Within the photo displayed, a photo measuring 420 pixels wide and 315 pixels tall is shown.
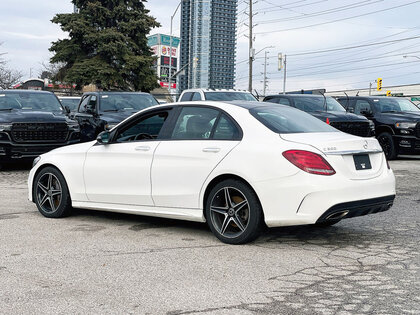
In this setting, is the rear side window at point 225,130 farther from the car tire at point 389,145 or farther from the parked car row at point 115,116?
the car tire at point 389,145

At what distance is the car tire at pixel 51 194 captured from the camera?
285 inches

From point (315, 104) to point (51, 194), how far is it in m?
10.2

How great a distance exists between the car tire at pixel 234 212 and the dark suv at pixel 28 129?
7728 millimetres

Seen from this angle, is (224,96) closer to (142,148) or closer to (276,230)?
(142,148)

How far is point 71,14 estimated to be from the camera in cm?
5012

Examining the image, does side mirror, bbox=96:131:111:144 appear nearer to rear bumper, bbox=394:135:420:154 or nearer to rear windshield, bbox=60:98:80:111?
rear bumper, bbox=394:135:420:154

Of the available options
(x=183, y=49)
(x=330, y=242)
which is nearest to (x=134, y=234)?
(x=330, y=242)

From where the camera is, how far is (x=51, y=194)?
7.38m

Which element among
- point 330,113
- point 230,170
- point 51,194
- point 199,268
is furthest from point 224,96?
point 199,268

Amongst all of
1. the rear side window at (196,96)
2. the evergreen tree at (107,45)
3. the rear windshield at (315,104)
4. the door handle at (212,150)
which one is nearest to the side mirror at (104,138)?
the door handle at (212,150)

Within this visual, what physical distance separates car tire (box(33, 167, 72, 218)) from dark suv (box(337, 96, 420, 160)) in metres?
11.5

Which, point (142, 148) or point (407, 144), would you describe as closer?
point (142, 148)

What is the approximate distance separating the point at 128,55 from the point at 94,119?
3626cm

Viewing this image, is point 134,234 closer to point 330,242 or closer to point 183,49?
point 330,242
